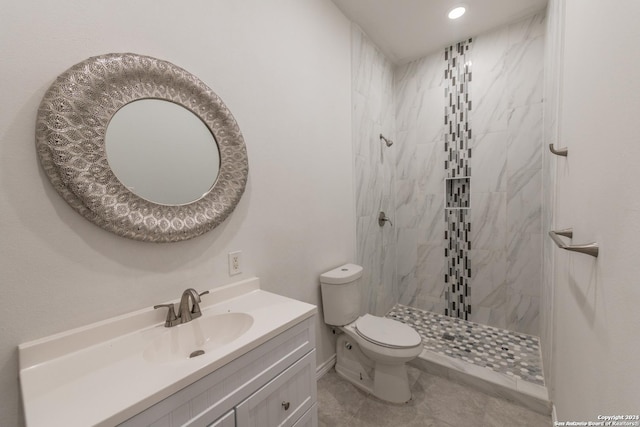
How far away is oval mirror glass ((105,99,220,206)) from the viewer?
0.88 metres

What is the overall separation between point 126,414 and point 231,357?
0.26m

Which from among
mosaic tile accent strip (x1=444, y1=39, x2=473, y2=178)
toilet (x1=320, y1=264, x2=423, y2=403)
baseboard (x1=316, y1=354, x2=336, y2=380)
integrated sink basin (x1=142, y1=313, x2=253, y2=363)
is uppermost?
mosaic tile accent strip (x1=444, y1=39, x2=473, y2=178)

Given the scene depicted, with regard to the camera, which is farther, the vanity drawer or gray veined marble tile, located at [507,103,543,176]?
gray veined marble tile, located at [507,103,543,176]

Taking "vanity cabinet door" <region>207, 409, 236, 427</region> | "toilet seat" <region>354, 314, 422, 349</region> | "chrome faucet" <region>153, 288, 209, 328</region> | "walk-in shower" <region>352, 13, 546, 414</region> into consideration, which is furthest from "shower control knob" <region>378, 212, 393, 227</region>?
"vanity cabinet door" <region>207, 409, 236, 427</region>

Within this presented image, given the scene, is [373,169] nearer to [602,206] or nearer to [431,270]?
[431,270]

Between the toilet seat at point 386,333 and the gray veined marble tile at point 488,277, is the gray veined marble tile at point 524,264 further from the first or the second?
the toilet seat at point 386,333

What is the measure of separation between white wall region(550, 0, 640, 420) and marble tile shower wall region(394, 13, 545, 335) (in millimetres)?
1131

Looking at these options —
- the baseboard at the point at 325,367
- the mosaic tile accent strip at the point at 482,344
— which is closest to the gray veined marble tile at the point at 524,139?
the mosaic tile accent strip at the point at 482,344

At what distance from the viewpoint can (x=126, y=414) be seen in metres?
0.54

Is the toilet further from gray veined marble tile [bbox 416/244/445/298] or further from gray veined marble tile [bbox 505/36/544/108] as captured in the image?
gray veined marble tile [bbox 505/36/544/108]

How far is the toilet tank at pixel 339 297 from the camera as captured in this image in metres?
1.64

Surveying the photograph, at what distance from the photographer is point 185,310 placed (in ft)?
3.14

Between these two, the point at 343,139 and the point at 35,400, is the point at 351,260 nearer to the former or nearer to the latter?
the point at 343,139

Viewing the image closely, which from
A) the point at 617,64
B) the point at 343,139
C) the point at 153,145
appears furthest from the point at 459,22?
the point at 153,145
